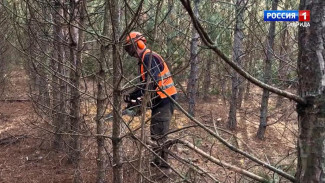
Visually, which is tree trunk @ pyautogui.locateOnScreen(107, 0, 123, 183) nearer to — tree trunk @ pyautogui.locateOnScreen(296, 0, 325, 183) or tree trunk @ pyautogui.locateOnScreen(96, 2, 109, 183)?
tree trunk @ pyautogui.locateOnScreen(96, 2, 109, 183)

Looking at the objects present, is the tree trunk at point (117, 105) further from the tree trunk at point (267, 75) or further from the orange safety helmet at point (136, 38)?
the tree trunk at point (267, 75)

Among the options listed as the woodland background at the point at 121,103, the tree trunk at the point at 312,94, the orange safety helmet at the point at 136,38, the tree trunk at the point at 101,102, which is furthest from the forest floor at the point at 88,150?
the tree trunk at the point at 312,94

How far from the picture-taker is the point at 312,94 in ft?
3.97

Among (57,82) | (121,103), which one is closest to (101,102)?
(121,103)

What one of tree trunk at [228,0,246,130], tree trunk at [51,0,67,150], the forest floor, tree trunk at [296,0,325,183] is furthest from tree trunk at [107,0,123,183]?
tree trunk at [228,0,246,130]

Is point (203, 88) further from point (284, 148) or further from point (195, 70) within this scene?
point (284, 148)

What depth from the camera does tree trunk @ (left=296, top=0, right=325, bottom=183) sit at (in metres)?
1.19

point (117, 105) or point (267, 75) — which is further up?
point (267, 75)

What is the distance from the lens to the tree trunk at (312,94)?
1186 mm

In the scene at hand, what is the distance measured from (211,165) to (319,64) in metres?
4.65

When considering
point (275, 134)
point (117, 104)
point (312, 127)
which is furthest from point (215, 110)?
point (312, 127)

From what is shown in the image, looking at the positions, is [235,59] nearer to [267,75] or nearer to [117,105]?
[267,75]

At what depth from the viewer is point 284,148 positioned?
6797 mm

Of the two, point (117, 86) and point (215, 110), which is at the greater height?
point (117, 86)
